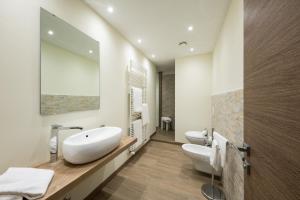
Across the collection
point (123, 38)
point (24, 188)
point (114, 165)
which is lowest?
point (114, 165)

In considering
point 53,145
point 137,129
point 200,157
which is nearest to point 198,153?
point 200,157

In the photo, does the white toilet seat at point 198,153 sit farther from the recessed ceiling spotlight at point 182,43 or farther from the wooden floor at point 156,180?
the recessed ceiling spotlight at point 182,43

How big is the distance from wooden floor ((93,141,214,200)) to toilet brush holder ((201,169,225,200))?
2.6 inches

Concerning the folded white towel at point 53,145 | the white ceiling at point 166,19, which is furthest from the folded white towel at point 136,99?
the folded white towel at point 53,145

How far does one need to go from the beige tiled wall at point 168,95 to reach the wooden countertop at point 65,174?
4.08m

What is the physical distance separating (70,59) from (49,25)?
35 centimetres

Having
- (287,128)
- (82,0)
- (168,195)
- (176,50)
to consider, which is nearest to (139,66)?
(176,50)

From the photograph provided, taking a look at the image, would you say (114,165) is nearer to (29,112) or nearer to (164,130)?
(29,112)

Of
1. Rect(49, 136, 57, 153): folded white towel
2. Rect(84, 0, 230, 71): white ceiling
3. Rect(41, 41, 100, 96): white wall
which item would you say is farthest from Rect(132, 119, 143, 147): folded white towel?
Rect(84, 0, 230, 71): white ceiling

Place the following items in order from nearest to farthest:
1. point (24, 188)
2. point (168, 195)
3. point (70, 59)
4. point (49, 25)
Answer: point (24, 188)
point (49, 25)
point (70, 59)
point (168, 195)

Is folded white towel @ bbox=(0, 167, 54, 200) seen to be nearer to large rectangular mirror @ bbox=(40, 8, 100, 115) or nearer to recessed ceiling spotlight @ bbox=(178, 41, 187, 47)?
large rectangular mirror @ bbox=(40, 8, 100, 115)

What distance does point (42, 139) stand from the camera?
1.15 metres

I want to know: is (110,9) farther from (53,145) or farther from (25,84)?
(53,145)

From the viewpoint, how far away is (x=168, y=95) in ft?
17.1
